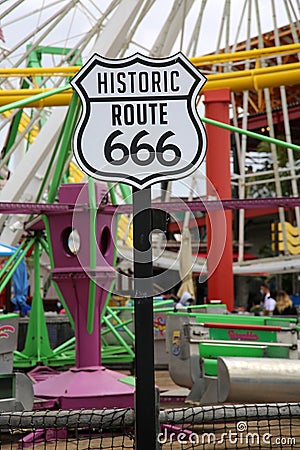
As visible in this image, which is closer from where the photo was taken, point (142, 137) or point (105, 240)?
point (142, 137)

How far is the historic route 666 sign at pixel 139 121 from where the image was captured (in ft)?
11.9

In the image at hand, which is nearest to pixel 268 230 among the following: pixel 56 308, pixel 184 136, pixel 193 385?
pixel 56 308

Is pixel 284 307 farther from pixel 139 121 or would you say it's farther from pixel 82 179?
pixel 139 121

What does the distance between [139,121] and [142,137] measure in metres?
0.07

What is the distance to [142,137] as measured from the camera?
361cm

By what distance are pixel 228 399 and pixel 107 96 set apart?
179 inches

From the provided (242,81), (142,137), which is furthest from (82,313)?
(142,137)

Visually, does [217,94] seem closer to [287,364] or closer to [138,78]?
[287,364]

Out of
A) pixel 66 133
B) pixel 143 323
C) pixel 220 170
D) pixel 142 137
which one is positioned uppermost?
pixel 220 170

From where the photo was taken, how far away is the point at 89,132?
3650 millimetres

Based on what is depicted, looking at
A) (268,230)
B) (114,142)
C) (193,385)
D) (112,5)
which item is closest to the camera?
(114,142)

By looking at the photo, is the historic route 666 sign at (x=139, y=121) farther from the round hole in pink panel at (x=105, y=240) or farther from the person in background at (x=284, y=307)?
the person in background at (x=284, y=307)

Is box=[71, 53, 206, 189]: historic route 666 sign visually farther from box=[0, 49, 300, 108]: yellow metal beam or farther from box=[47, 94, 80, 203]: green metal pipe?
box=[0, 49, 300, 108]: yellow metal beam

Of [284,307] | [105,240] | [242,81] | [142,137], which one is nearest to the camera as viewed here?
[142,137]
